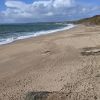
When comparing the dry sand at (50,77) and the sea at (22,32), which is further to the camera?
the sea at (22,32)

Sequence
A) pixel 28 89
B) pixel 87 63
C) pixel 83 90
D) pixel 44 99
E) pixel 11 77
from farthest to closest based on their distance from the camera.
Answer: pixel 87 63
pixel 11 77
pixel 28 89
pixel 83 90
pixel 44 99

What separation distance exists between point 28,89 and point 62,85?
3.69 ft

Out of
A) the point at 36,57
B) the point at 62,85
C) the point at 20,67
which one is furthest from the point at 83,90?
the point at 36,57

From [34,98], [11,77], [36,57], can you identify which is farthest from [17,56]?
[34,98]

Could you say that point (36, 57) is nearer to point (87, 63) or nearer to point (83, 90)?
point (87, 63)

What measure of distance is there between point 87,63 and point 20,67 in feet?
9.90

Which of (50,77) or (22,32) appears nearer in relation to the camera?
(50,77)

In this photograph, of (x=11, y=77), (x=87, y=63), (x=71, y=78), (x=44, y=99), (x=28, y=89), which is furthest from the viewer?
(x=87, y=63)

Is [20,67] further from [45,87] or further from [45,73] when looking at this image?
[45,87]

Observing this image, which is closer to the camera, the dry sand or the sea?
the dry sand

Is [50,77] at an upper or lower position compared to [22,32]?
upper

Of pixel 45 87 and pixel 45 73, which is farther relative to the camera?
pixel 45 73

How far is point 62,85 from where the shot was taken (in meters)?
7.99

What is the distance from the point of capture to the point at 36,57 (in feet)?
42.9
